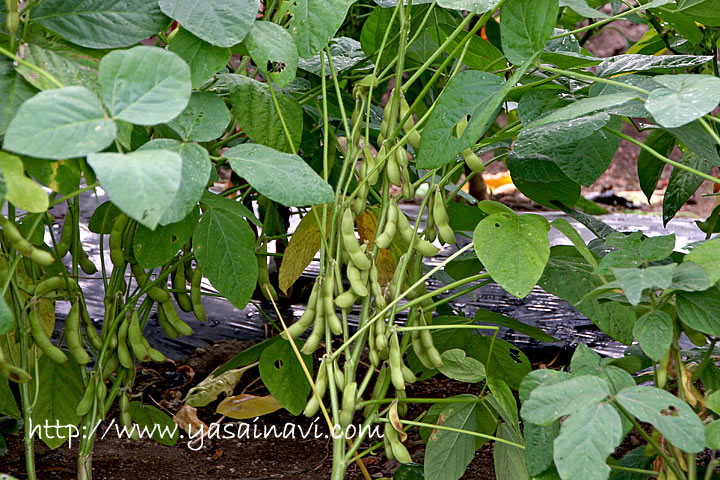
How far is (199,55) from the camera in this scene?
0.64 meters

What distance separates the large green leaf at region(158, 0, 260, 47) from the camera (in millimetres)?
608

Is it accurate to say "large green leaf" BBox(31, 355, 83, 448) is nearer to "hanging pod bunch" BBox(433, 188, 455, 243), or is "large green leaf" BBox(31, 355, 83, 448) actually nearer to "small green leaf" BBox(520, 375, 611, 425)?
"hanging pod bunch" BBox(433, 188, 455, 243)

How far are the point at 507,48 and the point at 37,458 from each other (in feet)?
2.91

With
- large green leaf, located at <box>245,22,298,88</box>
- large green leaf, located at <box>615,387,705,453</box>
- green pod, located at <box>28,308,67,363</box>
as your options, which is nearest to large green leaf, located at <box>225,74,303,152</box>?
large green leaf, located at <box>245,22,298,88</box>

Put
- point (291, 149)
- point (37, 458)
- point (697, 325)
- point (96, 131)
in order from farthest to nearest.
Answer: point (37, 458) → point (291, 149) → point (697, 325) → point (96, 131)

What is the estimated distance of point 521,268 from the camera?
66 centimetres

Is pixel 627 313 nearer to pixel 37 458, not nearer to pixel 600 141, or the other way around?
pixel 600 141

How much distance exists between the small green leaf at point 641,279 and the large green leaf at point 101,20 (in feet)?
1.48

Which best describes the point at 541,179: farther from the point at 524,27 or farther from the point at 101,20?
the point at 101,20

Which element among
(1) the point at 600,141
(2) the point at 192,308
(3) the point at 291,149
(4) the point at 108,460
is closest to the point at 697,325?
(1) the point at 600,141

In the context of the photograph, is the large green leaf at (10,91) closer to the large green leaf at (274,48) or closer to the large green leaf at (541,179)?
the large green leaf at (274,48)

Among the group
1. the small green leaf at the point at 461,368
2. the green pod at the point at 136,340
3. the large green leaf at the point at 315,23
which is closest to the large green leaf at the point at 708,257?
the small green leaf at the point at 461,368

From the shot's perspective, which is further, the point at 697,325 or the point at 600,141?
the point at 600,141

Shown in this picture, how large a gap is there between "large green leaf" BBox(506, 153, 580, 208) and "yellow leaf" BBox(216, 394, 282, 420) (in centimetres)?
45
